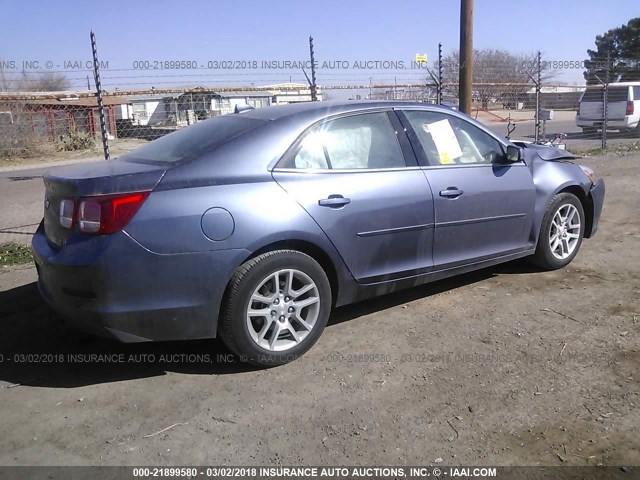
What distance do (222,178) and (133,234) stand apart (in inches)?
24.6

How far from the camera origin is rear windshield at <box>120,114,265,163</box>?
12.5 ft

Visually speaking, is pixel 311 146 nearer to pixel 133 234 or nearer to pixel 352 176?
pixel 352 176

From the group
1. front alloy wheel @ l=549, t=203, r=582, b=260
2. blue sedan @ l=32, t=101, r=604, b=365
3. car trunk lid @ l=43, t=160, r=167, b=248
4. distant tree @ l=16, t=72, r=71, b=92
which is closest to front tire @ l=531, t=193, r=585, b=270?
front alloy wheel @ l=549, t=203, r=582, b=260

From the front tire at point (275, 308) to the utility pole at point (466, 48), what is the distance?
18.5ft

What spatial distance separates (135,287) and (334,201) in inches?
53.8

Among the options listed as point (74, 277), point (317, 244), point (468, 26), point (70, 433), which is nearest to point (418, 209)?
point (317, 244)

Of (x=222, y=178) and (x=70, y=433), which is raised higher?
(x=222, y=178)

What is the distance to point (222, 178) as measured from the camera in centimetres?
354

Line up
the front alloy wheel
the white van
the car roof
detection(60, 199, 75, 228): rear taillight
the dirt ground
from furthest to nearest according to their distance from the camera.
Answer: the white van
the front alloy wheel
the car roof
detection(60, 199, 75, 228): rear taillight
the dirt ground

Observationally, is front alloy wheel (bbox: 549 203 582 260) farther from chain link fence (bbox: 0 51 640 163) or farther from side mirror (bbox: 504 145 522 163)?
chain link fence (bbox: 0 51 640 163)

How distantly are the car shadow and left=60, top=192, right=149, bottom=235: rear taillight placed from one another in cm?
102

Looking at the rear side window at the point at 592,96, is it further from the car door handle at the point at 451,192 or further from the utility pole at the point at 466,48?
the car door handle at the point at 451,192

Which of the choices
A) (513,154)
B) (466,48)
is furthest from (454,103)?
(513,154)

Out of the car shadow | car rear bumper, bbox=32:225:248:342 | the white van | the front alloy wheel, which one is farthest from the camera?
the white van
